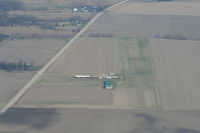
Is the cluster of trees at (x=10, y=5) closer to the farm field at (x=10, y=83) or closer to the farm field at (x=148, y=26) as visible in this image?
the farm field at (x=148, y=26)

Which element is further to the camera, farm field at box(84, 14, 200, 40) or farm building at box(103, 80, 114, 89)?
farm field at box(84, 14, 200, 40)

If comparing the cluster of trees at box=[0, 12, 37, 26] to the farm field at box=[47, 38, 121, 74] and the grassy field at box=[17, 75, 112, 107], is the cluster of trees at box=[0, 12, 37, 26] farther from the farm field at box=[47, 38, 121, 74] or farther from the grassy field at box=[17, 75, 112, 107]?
the grassy field at box=[17, 75, 112, 107]

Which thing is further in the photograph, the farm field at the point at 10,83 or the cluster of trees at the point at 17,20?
the cluster of trees at the point at 17,20

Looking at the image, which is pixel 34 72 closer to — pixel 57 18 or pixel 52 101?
pixel 52 101

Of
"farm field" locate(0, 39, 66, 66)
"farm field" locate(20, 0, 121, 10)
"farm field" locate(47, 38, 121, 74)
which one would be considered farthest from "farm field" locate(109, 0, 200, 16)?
"farm field" locate(0, 39, 66, 66)

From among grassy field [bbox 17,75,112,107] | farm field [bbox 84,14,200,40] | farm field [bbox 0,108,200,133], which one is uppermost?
farm field [bbox 84,14,200,40]

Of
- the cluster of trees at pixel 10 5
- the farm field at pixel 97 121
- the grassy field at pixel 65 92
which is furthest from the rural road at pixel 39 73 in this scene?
the cluster of trees at pixel 10 5

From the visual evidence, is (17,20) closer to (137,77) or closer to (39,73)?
(39,73)
